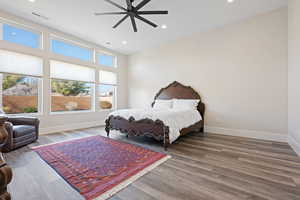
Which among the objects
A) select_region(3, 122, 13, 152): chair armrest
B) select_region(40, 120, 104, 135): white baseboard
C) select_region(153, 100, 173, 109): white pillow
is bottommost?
select_region(40, 120, 104, 135): white baseboard

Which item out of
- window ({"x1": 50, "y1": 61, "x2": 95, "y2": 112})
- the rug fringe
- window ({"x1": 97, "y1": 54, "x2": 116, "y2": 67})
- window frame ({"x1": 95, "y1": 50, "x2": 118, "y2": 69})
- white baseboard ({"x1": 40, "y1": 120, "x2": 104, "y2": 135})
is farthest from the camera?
window ({"x1": 97, "y1": 54, "x2": 116, "y2": 67})

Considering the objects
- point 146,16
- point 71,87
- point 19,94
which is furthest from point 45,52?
point 146,16

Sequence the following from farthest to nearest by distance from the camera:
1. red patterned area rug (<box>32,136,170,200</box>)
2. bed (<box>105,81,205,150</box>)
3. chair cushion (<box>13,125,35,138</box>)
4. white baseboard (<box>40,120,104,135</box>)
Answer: white baseboard (<box>40,120,104,135</box>)
bed (<box>105,81,205,150</box>)
chair cushion (<box>13,125,35,138</box>)
red patterned area rug (<box>32,136,170,200</box>)

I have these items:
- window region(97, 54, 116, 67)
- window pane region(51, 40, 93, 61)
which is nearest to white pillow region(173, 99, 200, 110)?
window region(97, 54, 116, 67)

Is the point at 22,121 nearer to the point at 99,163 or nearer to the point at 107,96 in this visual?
the point at 99,163

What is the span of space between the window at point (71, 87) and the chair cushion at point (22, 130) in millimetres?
1333

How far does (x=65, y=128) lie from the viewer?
4.45 meters

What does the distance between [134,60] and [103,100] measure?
237cm

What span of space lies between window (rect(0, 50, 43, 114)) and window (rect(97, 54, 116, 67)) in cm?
208

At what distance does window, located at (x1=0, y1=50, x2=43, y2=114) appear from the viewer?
346cm

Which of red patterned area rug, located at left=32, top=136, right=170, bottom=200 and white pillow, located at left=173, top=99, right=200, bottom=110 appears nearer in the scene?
red patterned area rug, located at left=32, top=136, right=170, bottom=200

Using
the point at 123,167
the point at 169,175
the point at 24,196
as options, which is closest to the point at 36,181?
the point at 24,196

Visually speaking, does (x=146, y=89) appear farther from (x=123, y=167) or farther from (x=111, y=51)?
(x=123, y=167)

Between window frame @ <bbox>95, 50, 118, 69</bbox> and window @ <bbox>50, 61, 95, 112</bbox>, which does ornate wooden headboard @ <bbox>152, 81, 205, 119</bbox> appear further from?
window @ <bbox>50, 61, 95, 112</bbox>
